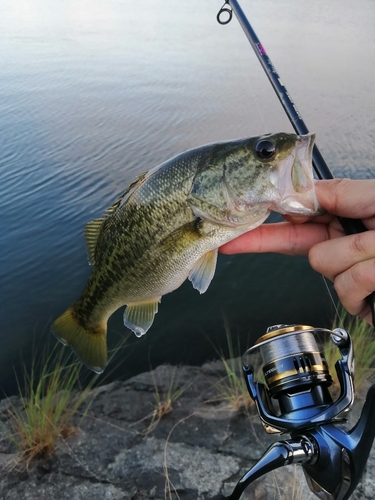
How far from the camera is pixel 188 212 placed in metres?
2.04

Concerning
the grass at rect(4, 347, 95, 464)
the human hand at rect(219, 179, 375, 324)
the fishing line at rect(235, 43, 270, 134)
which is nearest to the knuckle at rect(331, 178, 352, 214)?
the human hand at rect(219, 179, 375, 324)

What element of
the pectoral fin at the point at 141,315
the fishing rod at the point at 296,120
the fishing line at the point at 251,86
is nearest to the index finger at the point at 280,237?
the fishing rod at the point at 296,120

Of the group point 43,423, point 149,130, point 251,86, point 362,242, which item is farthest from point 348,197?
point 251,86

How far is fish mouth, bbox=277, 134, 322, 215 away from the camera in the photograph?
179 centimetres

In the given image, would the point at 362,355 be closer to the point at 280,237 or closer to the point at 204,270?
the point at 280,237

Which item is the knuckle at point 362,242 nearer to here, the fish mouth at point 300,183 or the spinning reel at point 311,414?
the fish mouth at point 300,183

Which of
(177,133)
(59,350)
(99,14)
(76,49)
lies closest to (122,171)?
(177,133)

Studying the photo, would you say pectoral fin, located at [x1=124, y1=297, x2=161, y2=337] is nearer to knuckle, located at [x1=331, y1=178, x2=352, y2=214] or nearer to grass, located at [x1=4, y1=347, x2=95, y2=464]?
knuckle, located at [x1=331, y1=178, x2=352, y2=214]

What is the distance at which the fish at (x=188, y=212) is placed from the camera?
6.16 ft

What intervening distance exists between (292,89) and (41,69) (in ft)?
20.1

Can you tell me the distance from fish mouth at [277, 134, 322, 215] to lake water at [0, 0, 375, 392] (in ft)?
9.82

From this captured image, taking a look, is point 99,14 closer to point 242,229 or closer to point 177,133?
point 177,133

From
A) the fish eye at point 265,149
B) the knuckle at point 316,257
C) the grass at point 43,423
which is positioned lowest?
the grass at point 43,423

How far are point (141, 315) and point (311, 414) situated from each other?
1.04 metres
